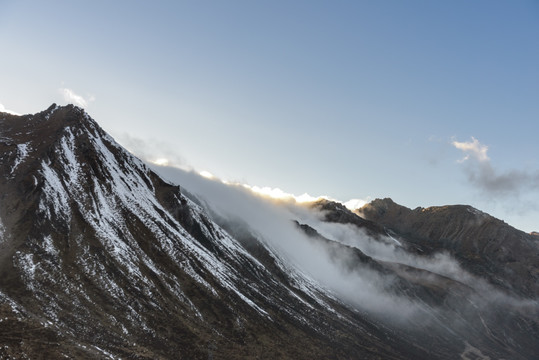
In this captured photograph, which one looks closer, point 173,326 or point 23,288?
point 23,288

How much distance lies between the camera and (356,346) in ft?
516

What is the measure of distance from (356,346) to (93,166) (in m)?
140

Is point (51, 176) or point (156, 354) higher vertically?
point (51, 176)

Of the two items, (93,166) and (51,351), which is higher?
(93,166)

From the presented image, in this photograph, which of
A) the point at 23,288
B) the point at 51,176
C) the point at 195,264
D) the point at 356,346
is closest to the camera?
the point at 23,288

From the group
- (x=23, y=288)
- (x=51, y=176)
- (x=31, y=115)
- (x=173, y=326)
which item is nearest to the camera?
(x=23, y=288)

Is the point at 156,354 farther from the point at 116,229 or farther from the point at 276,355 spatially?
the point at 116,229

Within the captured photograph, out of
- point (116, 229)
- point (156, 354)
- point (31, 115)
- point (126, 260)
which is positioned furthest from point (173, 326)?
point (31, 115)

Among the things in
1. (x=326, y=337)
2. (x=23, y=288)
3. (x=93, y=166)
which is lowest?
(x=23, y=288)

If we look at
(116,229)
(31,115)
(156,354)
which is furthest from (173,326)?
(31,115)

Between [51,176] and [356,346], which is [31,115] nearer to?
[51,176]

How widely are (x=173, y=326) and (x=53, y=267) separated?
114 feet

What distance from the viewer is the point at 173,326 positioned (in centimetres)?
9719

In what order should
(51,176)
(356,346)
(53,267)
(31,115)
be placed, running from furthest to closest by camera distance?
(31,115) → (356,346) → (51,176) → (53,267)
